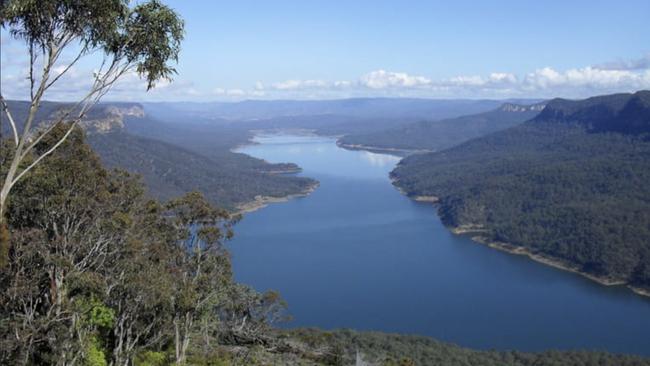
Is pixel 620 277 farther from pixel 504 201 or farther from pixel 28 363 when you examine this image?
pixel 28 363

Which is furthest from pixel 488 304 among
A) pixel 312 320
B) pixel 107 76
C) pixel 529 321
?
pixel 107 76

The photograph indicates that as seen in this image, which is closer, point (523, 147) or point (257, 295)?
point (257, 295)

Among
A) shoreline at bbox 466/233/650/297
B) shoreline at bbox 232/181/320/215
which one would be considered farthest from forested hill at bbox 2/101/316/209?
shoreline at bbox 466/233/650/297

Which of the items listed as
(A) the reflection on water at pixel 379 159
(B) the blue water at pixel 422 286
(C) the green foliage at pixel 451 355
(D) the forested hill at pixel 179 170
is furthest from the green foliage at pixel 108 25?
(A) the reflection on water at pixel 379 159

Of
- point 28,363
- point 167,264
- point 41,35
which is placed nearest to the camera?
point 41,35

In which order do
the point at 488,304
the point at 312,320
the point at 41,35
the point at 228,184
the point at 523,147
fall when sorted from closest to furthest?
the point at 41,35 < the point at 312,320 < the point at 488,304 < the point at 228,184 < the point at 523,147

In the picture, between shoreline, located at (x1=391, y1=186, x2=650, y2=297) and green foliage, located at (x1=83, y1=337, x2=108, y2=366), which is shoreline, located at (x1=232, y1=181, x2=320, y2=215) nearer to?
shoreline, located at (x1=391, y1=186, x2=650, y2=297)

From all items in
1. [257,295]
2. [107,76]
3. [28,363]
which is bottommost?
[257,295]
